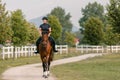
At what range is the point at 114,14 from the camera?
38781mm

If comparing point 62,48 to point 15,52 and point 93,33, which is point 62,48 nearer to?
point 93,33

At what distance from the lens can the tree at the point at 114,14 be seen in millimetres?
38469

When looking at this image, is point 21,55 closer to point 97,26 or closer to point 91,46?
point 91,46

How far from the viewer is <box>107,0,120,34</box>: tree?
38.5 m

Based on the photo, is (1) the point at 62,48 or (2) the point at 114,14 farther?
(1) the point at 62,48

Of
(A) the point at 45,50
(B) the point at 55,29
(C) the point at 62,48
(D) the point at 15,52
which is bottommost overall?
(D) the point at 15,52

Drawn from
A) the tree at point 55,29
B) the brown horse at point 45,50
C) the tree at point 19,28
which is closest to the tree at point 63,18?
the tree at point 55,29

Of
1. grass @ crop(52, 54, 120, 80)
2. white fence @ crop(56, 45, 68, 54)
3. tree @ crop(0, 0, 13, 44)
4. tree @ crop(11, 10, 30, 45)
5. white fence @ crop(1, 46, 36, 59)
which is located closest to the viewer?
grass @ crop(52, 54, 120, 80)

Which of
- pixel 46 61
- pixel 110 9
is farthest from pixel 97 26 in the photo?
pixel 46 61

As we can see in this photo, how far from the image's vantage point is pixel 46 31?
60.8ft

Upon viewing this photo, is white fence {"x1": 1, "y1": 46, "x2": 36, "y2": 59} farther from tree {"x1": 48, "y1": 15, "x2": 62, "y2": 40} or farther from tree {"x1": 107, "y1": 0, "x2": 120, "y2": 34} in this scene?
tree {"x1": 48, "y1": 15, "x2": 62, "y2": 40}

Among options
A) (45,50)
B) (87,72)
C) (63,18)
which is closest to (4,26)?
(87,72)

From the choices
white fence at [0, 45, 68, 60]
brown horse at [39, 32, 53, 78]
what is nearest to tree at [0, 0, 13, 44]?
white fence at [0, 45, 68, 60]

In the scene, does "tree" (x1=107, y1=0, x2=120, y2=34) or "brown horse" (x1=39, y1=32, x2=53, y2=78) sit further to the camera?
"tree" (x1=107, y1=0, x2=120, y2=34)
